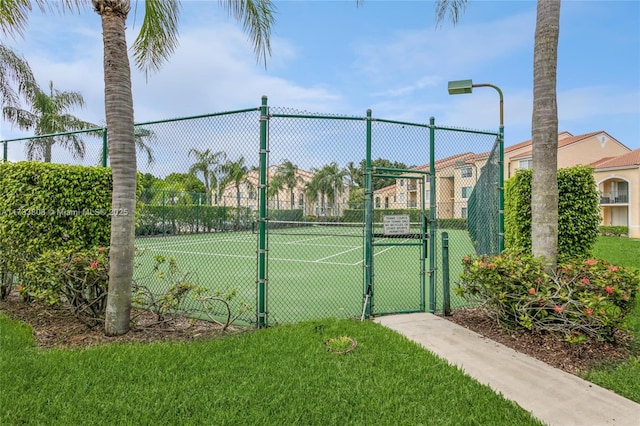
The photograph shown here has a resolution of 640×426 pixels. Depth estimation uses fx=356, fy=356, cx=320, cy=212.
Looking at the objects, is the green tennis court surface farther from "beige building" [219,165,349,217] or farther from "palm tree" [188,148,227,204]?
"palm tree" [188,148,227,204]

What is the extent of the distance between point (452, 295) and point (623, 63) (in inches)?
343

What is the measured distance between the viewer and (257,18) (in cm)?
473

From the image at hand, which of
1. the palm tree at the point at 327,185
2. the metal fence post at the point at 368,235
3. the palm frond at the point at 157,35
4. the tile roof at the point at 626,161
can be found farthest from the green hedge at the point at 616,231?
the palm frond at the point at 157,35

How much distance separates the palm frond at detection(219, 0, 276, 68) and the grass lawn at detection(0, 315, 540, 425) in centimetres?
383

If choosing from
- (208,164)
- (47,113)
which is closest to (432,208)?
(208,164)

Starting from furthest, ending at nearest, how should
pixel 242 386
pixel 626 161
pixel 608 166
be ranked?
pixel 608 166 < pixel 626 161 < pixel 242 386

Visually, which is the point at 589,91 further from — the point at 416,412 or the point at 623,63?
the point at 416,412

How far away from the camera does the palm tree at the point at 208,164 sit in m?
4.95

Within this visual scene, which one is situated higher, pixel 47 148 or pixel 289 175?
pixel 47 148

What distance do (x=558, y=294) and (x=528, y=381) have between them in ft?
4.00

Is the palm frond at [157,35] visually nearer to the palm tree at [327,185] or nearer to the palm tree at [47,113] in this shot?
the palm tree at [327,185]

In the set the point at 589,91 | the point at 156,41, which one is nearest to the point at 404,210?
the point at 156,41

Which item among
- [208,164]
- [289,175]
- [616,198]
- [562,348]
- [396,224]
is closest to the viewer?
[562,348]

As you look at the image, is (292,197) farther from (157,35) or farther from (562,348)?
(562,348)
